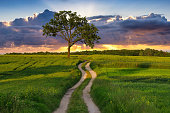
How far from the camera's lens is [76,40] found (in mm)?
85125

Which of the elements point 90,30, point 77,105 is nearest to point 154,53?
point 90,30

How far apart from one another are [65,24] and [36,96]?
69656 mm

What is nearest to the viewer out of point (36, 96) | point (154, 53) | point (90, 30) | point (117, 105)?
point (117, 105)

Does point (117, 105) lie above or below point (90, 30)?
below

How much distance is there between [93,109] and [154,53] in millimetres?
184483

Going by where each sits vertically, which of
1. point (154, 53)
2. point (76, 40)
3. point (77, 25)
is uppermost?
point (77, 25)

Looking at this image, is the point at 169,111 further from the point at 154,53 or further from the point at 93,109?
the point at 154,53

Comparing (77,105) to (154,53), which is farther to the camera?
(154,53)

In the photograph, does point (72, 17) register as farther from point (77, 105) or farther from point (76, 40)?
point (77, 105)

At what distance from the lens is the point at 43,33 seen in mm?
86250

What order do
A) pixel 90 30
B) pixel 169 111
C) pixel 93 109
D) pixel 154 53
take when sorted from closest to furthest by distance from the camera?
pixel 169 111
pixel 93 109
pixel 90 30
pixel 154 53

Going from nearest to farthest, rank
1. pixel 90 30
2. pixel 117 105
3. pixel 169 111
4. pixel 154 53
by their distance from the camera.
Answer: pixel 169 111 < pixel 117 105 < pixel 90 30 < pixel 154 53

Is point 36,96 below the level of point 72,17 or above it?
below

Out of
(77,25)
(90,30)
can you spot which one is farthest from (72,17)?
(90,30)
